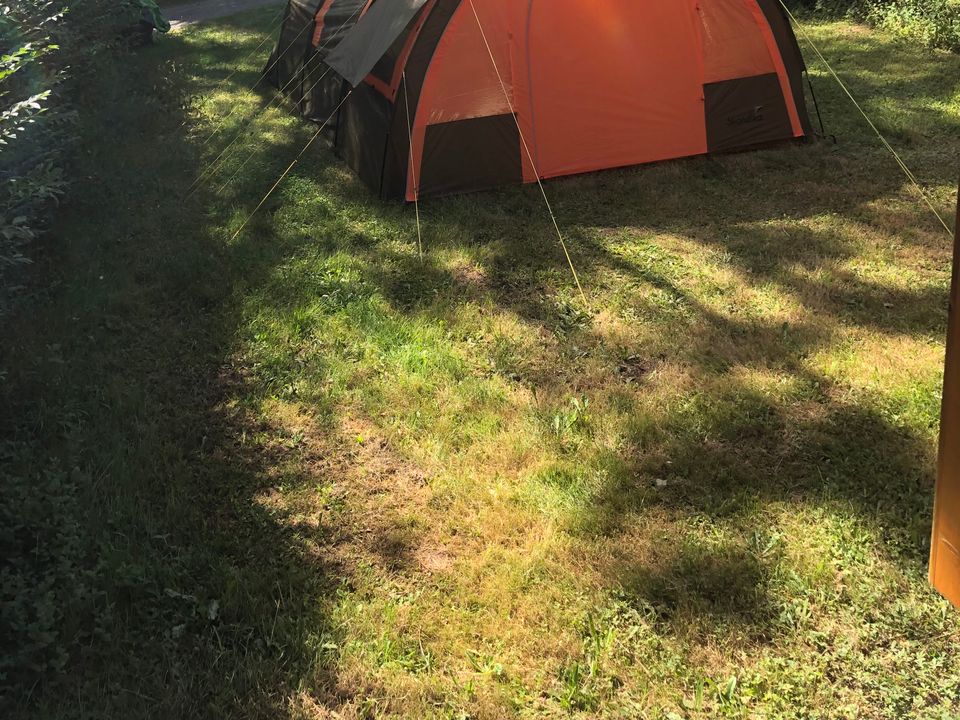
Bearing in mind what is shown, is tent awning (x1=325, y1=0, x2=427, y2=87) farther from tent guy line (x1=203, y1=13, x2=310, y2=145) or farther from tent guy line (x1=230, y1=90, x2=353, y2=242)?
tent guy line (x1=203, y1=13, x2=310, y2=145)

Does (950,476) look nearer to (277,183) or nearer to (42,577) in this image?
(42,577)

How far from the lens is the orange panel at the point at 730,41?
621 centimetres

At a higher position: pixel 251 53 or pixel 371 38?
pixel 371 38

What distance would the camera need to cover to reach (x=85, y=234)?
236 inches

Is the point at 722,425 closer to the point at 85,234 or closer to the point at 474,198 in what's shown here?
the point at 474,198

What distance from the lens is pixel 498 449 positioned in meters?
3.70

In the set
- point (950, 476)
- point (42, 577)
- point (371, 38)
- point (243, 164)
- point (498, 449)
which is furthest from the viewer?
point (243, 164)

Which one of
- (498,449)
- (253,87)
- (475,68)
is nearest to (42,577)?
(498,449)

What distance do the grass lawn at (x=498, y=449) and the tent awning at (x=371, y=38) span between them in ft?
3.55

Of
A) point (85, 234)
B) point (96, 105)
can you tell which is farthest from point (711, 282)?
point (96, 105)

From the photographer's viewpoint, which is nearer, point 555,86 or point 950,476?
point 950,476

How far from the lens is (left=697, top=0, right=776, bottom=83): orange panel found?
6.21 metres

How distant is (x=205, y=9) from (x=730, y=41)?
1403cm

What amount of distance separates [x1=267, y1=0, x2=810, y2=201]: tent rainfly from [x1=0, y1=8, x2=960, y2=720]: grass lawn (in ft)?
0.97
